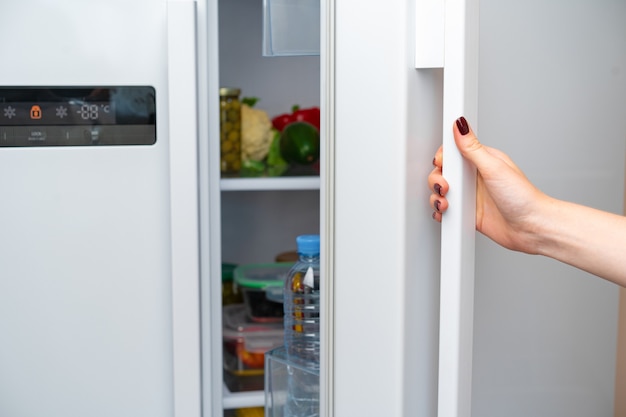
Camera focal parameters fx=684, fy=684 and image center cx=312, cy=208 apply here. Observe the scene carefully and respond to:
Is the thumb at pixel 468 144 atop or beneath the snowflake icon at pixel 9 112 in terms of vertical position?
beneath

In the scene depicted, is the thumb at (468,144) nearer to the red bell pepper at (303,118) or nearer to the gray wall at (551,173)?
the gray wall at (551,173)

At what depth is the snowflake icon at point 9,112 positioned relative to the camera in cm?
103

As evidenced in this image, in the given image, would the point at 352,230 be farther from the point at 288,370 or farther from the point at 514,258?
the point at 288,370

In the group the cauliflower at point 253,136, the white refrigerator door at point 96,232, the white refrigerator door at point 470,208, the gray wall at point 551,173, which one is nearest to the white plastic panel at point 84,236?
the white refrigerator door at point 96,232

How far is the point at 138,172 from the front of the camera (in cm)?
105

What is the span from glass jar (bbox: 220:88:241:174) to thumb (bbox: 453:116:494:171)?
0.68 metres

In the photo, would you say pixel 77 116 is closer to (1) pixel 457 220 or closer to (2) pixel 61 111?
(2) pixel 61 111

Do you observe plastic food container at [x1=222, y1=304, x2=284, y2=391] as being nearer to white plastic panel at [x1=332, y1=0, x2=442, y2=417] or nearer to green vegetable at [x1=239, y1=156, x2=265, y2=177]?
green vegetable at [x1=239, y1=156, x2=265, y2=177]

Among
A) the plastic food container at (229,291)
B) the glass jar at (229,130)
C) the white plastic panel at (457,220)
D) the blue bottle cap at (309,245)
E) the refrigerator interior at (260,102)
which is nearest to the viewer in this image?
the white plastic panel at (457,220)

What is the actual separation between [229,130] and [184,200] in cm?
31

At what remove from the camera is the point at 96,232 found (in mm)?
1051

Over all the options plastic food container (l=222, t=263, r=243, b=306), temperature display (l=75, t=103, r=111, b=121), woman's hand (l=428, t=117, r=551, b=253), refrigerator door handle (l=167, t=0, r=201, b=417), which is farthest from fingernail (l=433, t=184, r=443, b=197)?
plastic food container (l=222, t=263, r=243, b=306)

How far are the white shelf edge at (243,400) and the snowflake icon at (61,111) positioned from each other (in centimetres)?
54

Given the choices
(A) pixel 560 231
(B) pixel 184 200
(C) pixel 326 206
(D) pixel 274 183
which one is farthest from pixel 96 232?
(A) pixel 560 231
